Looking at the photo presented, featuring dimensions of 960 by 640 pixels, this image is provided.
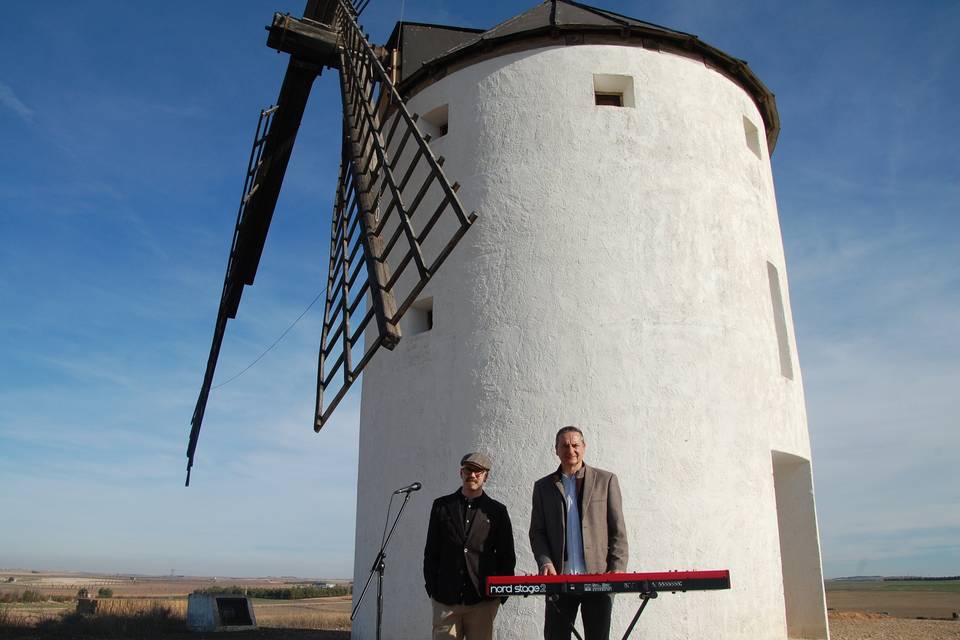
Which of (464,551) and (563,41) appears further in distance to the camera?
(563,41)

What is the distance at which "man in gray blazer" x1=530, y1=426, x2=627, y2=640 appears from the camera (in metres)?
3.63

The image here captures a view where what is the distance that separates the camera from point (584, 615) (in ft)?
11.9

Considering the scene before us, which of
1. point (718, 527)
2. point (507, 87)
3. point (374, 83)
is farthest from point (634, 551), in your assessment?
point (374, 83)

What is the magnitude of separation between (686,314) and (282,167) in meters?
6.44

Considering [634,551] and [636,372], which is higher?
[636,372]

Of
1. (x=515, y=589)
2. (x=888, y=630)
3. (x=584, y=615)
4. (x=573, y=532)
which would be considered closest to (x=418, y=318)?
(x=573, y=532)

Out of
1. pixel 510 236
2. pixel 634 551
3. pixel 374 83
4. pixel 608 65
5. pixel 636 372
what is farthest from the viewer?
pixel 374 83

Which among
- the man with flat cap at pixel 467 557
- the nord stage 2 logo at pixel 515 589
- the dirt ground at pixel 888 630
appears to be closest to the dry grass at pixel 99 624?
the man with flat cap at pixel 467 557

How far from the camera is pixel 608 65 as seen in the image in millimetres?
8367

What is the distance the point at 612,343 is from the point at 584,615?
3.92 meters

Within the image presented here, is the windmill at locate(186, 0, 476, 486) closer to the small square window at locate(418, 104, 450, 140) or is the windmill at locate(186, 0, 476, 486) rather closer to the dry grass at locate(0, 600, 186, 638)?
the small square window at locate(418, 104, 450, 140)

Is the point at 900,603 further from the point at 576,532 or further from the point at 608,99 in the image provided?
the point at 576,532

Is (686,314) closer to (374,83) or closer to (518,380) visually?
(518,380)

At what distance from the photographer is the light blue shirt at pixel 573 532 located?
12.1ft
